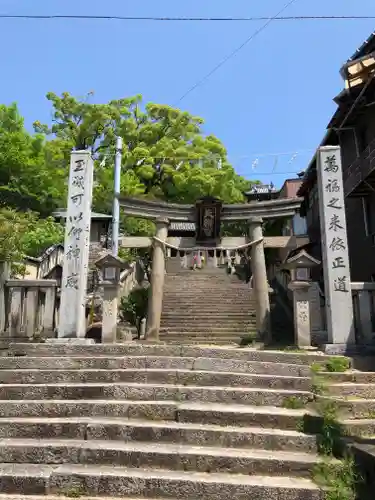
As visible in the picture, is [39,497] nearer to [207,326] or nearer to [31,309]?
[31,309]

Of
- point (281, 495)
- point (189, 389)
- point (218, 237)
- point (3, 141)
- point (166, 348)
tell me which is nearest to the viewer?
point (281, 495)

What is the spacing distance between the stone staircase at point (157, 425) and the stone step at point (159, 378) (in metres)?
0.02

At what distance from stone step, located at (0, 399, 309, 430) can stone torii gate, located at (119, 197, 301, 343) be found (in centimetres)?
753

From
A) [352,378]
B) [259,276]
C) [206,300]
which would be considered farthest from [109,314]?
[206,300]

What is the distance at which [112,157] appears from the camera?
28.0 m

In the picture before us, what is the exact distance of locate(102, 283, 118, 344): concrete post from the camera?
9562mm

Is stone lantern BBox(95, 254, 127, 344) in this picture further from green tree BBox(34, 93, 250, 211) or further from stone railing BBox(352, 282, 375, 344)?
green tree BBox(34, 93, 250, 211)

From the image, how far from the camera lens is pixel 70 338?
28.7ft

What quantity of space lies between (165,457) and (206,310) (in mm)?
12982

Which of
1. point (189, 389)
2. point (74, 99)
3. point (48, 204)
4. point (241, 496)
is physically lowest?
point (241, 496)

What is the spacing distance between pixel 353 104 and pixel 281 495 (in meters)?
16.3

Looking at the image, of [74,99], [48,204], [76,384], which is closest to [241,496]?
[76,384]

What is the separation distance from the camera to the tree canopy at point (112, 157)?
2438 centimetres

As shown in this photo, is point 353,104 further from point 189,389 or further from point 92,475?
point 92,475
